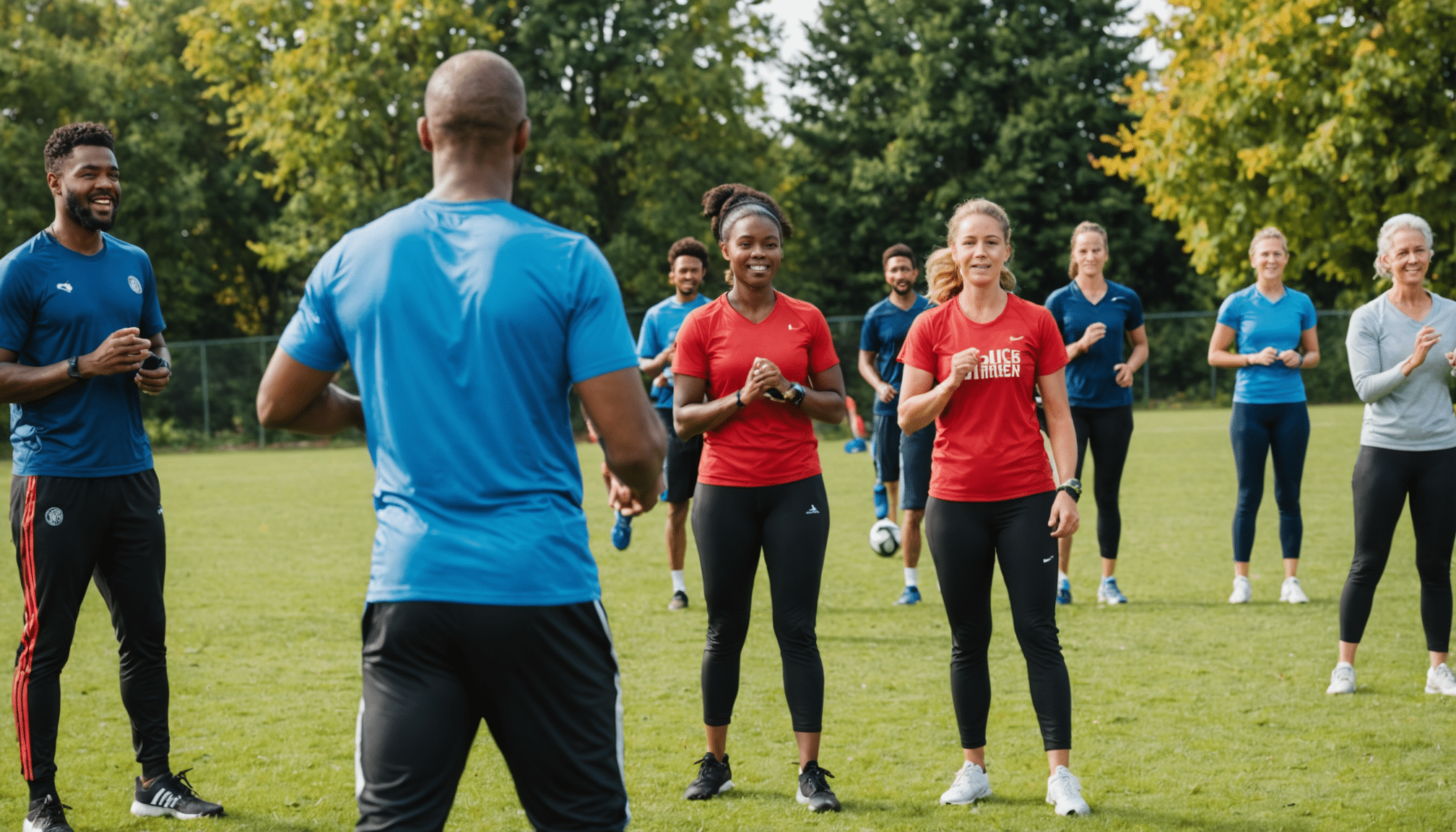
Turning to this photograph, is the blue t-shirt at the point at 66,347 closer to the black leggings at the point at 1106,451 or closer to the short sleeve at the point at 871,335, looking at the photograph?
the short sleeve at the point at 871,335

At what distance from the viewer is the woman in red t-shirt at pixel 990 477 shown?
14.8 ft

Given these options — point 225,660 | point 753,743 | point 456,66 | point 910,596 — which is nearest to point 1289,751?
point 753,743

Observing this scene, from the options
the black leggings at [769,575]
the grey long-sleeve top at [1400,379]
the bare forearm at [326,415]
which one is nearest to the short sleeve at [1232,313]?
the grey long-sleeve top at [1400,379]

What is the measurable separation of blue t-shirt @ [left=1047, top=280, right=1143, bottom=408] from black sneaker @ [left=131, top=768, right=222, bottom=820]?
583 cm

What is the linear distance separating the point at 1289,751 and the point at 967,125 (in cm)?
3686

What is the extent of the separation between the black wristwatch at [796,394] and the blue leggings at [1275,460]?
454cm

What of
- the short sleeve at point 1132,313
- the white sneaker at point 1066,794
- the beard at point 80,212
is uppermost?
the beard at point 80,212

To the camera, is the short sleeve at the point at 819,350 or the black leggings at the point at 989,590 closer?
the black leggings at the point at 989,590

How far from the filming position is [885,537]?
9766 millimetres

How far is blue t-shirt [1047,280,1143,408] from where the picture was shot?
8.18m

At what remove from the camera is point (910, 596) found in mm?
8773

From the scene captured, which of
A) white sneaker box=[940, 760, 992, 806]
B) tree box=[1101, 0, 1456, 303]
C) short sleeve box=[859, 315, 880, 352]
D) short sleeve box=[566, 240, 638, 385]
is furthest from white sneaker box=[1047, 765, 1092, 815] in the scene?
tree box=[1101, 0, 1456, 303]

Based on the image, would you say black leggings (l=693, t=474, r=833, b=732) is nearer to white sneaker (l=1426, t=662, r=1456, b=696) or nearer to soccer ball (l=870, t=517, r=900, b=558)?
white sneaker (l=1426, t=662, r=1456, b=696)

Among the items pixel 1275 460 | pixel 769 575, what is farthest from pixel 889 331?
pixel 769 575
